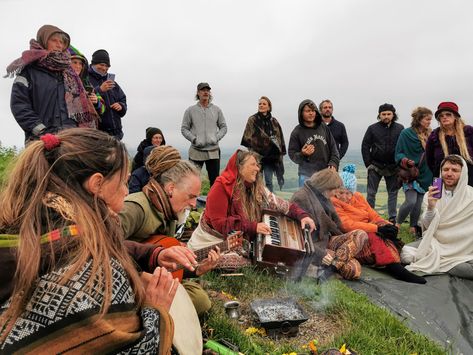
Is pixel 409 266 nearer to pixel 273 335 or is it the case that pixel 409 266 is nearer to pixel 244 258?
pixel 244 258

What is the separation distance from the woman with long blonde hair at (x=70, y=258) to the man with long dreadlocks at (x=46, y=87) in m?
2.84

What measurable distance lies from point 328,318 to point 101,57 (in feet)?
17.1

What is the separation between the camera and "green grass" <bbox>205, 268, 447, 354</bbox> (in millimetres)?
3193

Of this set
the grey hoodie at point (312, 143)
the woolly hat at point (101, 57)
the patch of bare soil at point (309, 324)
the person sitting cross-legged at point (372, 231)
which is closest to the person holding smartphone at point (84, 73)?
the woolly hat at point (101, 57)

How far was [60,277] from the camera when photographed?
1500 millimetres

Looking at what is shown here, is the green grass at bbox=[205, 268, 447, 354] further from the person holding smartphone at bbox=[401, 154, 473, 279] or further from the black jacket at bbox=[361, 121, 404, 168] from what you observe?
the black jacket at bbox=[361, 121, 404, 168]

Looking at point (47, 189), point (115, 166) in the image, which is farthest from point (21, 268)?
point (115, 166)

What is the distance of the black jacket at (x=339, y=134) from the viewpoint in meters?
8.03

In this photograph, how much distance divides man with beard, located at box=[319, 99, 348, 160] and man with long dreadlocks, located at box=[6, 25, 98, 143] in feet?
16.9

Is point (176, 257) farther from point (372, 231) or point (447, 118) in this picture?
point (447, 118)

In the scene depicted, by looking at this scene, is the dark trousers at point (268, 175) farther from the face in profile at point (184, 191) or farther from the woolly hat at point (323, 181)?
the face in profile at point (184, 191)

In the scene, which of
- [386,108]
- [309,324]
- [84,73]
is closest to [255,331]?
[309,324]

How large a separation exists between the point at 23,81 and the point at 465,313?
18.5ft

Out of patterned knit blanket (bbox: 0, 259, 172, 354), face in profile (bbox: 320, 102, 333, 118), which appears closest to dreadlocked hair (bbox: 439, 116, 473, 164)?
face in profile (bbox: 320, 102, 333, 118)
